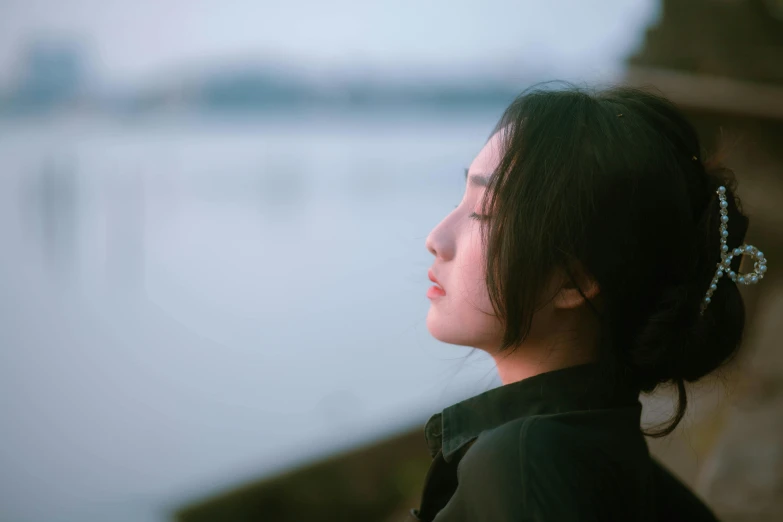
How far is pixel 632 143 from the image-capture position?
2.79 ft

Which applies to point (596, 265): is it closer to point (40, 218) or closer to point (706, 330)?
point (706, 330)

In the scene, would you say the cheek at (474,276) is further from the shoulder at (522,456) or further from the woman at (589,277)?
the shoulder at (522,456)

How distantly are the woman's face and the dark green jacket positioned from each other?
0.29 feet

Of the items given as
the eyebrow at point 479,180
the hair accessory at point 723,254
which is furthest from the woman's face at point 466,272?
the hair accessory at point 723,254

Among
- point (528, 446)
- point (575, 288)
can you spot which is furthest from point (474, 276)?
point (528, 446)

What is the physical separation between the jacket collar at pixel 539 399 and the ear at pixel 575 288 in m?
0.08

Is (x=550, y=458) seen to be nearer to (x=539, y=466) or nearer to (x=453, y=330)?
(x=539, y=466)

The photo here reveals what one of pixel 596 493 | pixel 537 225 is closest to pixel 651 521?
pixel 596 493

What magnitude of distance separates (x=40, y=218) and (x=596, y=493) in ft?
7.79

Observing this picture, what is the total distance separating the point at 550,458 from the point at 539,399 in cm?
15

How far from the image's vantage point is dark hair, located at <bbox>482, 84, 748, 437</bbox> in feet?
2.75

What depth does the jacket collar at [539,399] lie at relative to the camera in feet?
2.81

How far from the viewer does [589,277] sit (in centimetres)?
86

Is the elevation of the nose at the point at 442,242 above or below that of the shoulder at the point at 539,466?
above
